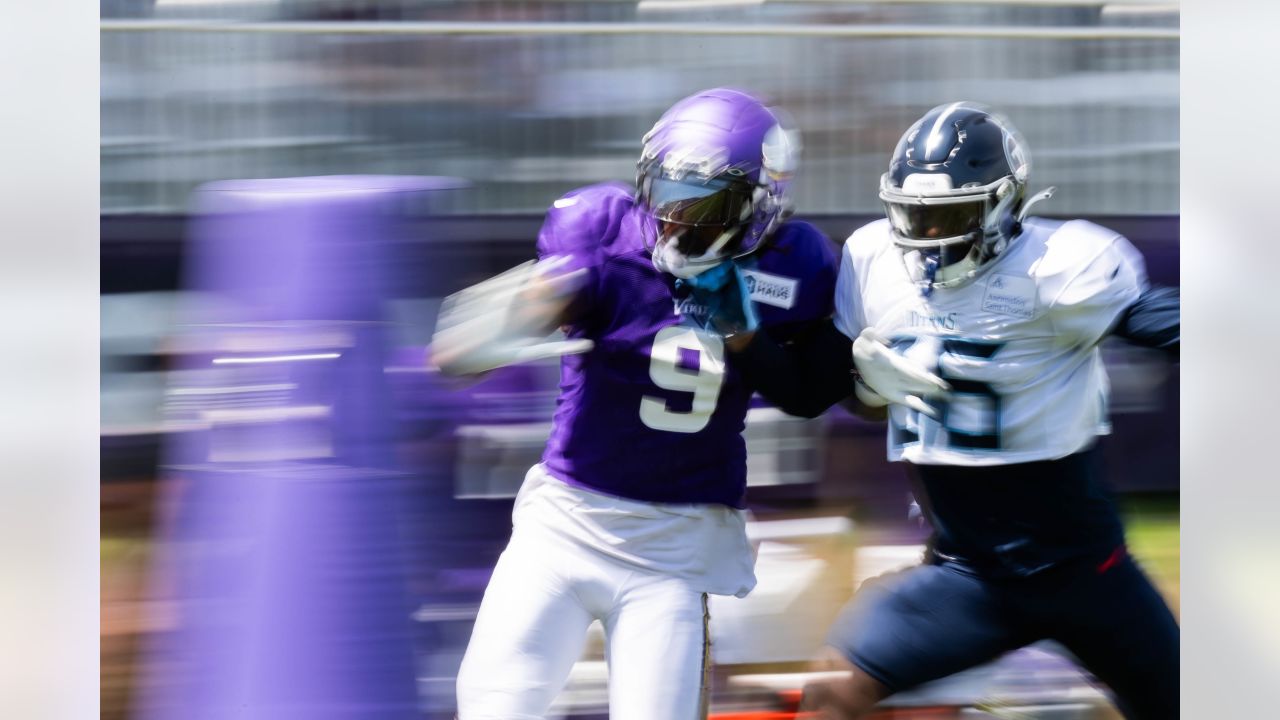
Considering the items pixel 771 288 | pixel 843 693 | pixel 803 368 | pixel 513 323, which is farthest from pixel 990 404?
pixel 513 323

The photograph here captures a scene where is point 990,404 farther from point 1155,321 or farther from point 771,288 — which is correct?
point 771,288

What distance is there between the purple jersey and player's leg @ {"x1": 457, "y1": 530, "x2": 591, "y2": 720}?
0.16 metres

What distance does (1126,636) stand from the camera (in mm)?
2406

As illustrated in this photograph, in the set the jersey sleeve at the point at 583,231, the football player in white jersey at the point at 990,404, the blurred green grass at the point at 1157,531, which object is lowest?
the blurred green grass at the point at 1157,531

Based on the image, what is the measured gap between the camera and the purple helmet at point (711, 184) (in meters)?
2.23

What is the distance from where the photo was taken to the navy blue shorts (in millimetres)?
2402

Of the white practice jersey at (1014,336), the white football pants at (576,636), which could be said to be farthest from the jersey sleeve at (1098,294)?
the white football pants at (576,636)

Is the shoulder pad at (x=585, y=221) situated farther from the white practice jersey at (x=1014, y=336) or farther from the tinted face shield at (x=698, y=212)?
the white practice jersey at (x=1014, y=336)

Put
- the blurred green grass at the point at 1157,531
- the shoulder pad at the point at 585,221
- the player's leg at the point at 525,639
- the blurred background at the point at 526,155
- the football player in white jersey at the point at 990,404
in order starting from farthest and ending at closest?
the blurred green grass at the point at 1157,531
the blurred background at the point at 526,155
the football player in white jersey at the point at 990,404
the shoulder pad at the point at 585,221
the player's leg at the point at 525,639

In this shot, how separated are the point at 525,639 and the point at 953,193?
1.06 meters

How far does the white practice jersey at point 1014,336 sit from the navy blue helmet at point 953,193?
58 millimetres

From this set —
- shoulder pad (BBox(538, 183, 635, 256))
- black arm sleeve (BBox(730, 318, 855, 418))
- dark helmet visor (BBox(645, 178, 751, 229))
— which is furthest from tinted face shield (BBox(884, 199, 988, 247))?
shoulder pad (BBox(538, 183, 635, 256))

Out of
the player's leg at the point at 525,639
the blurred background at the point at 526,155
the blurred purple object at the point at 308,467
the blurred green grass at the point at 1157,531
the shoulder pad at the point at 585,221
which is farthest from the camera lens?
the blurred green grass at the point at 1157,531
